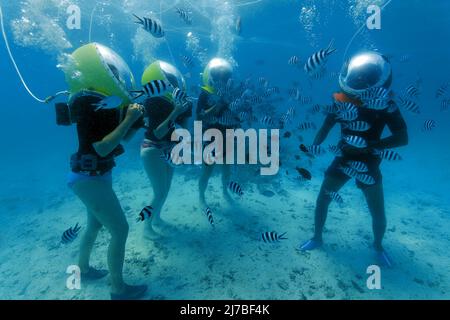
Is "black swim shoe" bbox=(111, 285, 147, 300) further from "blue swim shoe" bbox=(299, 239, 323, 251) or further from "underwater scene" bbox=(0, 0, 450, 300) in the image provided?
"blue swim shoe" bbox=(299, 239, 323, 251)

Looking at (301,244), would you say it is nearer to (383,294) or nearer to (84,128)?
(383,294)

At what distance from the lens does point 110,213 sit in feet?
12.4

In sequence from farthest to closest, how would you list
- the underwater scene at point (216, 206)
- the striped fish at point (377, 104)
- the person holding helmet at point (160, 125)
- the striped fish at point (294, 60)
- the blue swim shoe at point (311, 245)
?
the striped fish at point (294, 60) < the blue swim shoe at point (311, 245) < the person holding helmet at point (160, 125) < the striped fish at point (377, 104) < the underwater scene at point (216, 206)

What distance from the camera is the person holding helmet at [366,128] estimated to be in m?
4.25

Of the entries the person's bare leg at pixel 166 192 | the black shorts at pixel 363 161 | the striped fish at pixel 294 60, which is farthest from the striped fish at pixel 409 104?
the person's bare leg at pixel 166 192

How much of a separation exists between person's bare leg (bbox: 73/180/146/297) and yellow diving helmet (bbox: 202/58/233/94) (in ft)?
11.0

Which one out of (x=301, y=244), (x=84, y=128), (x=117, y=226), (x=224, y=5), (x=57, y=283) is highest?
(x=224, y=5)

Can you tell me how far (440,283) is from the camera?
5.15 m

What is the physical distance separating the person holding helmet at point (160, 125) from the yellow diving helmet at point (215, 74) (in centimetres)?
84

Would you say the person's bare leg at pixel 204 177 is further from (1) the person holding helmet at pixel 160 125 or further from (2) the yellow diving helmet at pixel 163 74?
Answer: (2) the yellow diving helmet at pixel 163 74

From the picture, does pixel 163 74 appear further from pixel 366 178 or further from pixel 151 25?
pixel 366 178

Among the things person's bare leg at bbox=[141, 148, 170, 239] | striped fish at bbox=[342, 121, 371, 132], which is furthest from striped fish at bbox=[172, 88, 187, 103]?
striped fish at bbox=[342, 121, 371, 132]
